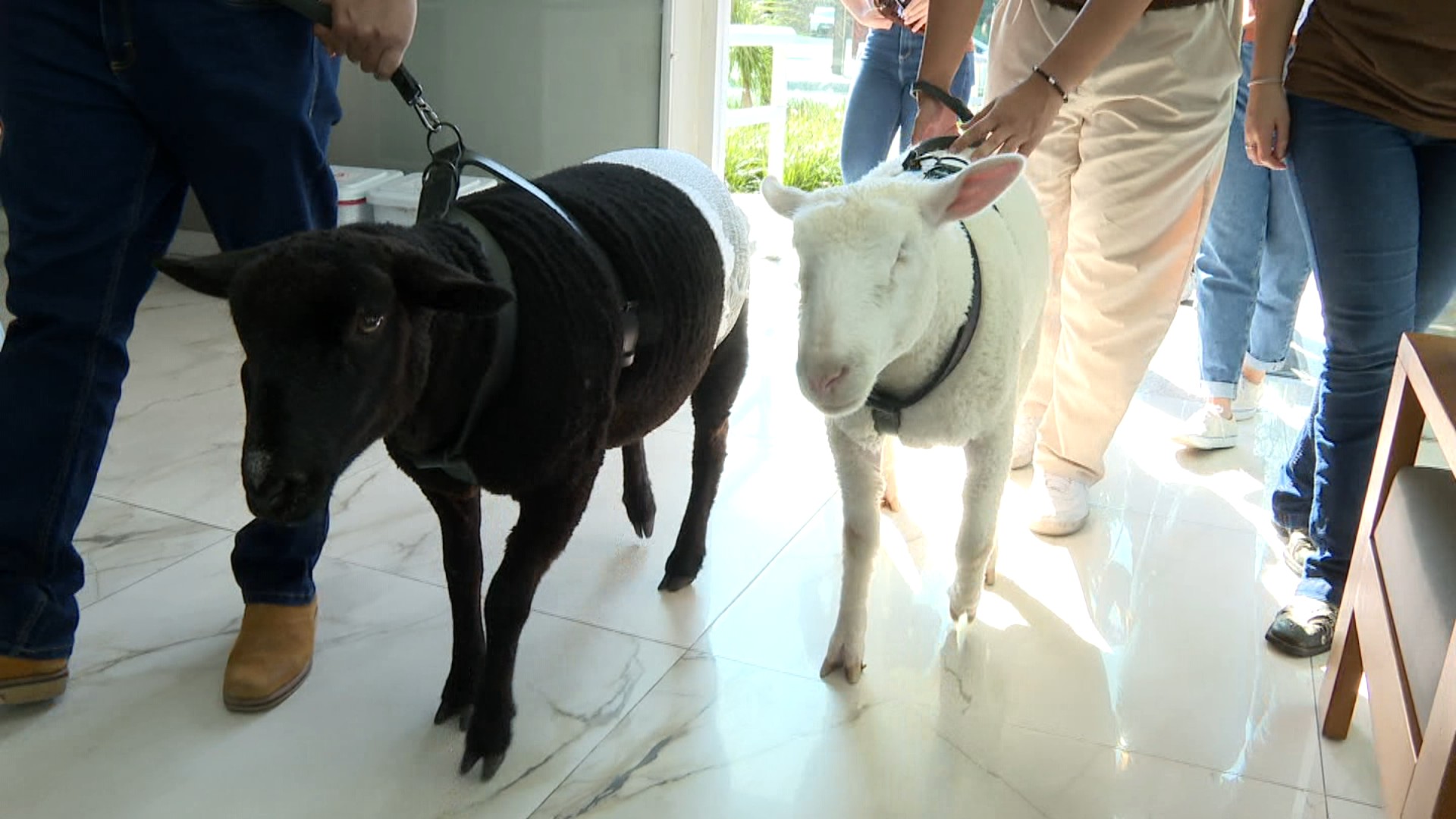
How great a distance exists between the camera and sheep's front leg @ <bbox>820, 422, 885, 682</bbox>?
1.80 meters

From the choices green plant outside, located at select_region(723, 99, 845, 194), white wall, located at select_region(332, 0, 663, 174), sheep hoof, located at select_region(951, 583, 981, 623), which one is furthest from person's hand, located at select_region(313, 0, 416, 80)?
green plant outside, located at select_region(723, 99, 845, 194)

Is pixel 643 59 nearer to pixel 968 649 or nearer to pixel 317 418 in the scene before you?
pixel 968 649

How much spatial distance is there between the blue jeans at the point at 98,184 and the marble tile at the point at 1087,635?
1041 millimetres

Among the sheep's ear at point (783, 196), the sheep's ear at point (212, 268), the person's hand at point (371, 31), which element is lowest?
the sheep's ear at point (212, 268)

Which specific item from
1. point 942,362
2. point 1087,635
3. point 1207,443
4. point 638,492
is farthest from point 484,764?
point 1207,443

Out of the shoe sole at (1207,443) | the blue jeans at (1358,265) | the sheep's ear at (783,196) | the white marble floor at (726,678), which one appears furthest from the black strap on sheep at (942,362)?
the shoe sole at (1207,443)

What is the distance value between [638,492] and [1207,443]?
1.64 m

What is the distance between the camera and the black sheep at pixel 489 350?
1233mm

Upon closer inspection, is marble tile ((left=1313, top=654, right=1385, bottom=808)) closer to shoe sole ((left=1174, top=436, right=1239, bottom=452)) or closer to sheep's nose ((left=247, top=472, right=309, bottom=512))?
shoe sole ((left=1174, top=436, right=1239, bottom=452))

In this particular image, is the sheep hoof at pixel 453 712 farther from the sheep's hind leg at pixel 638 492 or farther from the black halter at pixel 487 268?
the sheep's hind leg at pixel 638 492

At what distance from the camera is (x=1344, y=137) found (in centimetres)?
192

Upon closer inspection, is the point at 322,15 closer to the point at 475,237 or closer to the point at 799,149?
the point at 475,237

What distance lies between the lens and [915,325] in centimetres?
153

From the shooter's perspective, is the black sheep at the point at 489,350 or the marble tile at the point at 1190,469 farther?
the marble tile at the point at 1190,469
